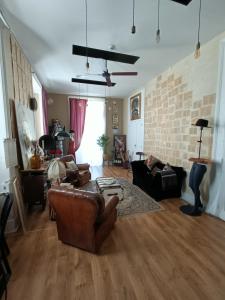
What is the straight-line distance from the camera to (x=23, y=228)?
2338 millimetres

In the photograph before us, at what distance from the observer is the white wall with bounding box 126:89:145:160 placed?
5617 millimetres

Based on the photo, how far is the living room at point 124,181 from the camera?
1.68 metres

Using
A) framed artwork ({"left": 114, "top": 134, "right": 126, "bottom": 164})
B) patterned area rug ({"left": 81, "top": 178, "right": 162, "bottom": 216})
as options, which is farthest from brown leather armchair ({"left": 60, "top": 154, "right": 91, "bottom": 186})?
framed artwork ({"left": 114, "top": 134, "right": 126, "bottom": 164})

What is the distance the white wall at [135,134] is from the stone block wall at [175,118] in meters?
0.45

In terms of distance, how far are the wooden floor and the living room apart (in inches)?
0.5

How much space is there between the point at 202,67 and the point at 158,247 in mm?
3170

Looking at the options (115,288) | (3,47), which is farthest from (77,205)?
(3,47)

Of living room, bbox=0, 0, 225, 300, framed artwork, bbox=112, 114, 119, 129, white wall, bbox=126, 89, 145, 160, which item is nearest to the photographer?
living room, bbox=0, 0, 225, 300

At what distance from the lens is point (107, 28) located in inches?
96.5

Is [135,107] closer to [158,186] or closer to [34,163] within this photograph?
[158,186]

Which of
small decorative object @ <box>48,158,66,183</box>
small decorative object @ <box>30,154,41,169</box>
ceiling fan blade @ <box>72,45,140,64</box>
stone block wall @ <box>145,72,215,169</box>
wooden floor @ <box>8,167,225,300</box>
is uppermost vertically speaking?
ceiling fan blade @ <box>72,45,140,64</box>

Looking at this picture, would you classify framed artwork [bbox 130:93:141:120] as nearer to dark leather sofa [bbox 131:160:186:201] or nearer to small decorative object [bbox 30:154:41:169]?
dark leather sofa [bbox 131:160:186:201]

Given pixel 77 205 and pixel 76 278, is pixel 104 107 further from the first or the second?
pixel 76 278

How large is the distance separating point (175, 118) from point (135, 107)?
2.54 meters
